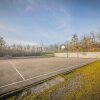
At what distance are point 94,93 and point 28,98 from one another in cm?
273

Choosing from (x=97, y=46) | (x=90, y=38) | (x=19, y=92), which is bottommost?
(x=19, y=92)

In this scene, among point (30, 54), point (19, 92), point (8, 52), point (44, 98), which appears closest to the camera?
point (44, 98)

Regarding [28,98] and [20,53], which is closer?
[28,98]

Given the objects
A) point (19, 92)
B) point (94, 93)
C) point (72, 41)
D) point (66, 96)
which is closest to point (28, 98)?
point (19, 92)

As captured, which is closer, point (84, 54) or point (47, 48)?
point (84, 54)

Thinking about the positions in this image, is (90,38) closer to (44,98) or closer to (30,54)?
(30,54)

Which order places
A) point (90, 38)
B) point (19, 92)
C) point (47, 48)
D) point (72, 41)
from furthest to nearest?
point (47, 48)
point (72, 41)
point (90, 38)
point (19, 92)

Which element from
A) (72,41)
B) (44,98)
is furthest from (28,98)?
(72,41)

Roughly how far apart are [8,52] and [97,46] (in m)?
42.2

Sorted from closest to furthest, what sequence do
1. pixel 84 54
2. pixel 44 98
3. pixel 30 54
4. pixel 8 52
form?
pixel 44 98, pixel 84 54, pixel 8 52, pixel 30 54

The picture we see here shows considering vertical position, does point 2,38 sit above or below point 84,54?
above

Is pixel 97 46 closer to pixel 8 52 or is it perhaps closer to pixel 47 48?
pixel 8 52

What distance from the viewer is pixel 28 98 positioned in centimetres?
460

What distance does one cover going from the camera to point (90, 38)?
58125mm
